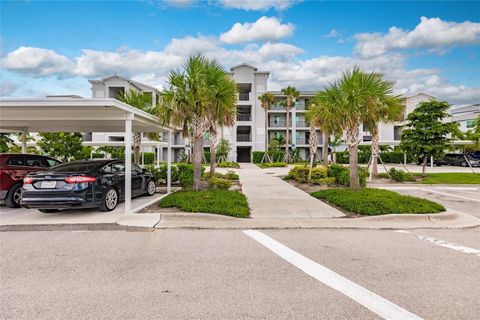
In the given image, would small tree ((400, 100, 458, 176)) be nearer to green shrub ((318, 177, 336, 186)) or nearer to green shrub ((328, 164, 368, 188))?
green shrub ((328, 164, 368, 188))

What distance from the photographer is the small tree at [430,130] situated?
17.5 meters

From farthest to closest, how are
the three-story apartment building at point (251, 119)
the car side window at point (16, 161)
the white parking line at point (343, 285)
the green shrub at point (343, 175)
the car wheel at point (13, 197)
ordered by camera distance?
the three-story apartment building at point (251, 119) → the green shrub at point (343, 175) → the car side window at point (16, 161) → the car wheel at point (13, 197) → the white parking line at point (343, 285)

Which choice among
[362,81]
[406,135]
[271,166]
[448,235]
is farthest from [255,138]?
[448,235]

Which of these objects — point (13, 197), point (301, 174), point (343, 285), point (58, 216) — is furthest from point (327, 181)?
point (13, 197)

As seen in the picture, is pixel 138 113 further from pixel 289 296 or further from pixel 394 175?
pixel 394 175

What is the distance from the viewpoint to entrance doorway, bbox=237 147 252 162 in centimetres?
4412

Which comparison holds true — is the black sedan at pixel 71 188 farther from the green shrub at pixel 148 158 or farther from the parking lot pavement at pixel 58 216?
the green shrub at pixel 148 158

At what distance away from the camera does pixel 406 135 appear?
18.8 m

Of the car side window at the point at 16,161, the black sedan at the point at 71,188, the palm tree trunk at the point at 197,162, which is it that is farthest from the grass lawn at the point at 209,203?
the car side window at the point at 16,161

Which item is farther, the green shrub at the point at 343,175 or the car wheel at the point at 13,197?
the green shrub at the point at 343,175

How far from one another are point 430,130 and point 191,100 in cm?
1559

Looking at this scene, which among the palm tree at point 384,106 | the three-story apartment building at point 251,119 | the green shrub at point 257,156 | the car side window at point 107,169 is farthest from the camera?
the green shrub at point 257,156

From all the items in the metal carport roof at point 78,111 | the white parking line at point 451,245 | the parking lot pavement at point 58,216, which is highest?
the metal carport roof at point 78,111

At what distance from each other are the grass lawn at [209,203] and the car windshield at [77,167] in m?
2.12
